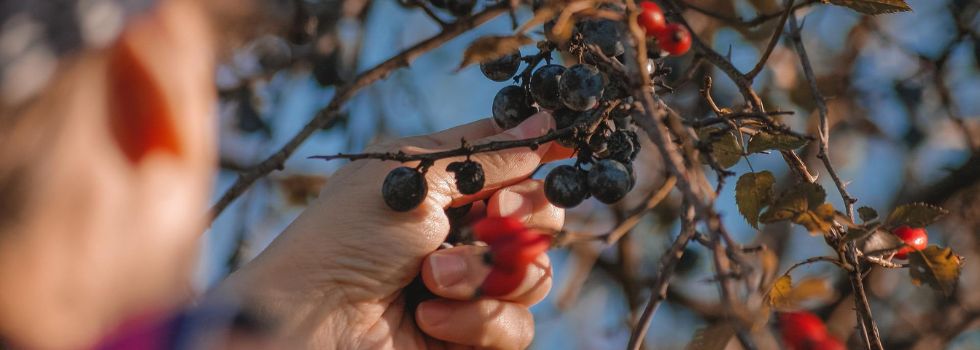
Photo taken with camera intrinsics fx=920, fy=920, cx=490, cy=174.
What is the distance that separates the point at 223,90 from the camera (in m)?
3.21

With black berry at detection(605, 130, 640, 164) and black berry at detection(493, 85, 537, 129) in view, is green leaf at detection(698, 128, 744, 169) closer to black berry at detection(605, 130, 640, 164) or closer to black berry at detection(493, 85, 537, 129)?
black berry at detection(605, 130, 640, 164)

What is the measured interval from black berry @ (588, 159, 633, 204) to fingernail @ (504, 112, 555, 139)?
196 mm

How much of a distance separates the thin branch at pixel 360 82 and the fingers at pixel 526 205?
1.08 feet

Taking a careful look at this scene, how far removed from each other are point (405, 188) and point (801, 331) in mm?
636

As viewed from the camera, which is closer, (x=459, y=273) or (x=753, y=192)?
(x=753, y=192)

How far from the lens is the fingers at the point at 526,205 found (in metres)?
1.71

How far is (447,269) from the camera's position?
1.63 m

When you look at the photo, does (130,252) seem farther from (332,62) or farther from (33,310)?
(332,62)

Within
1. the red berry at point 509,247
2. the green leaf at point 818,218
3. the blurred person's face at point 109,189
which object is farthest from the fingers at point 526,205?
the blurred person's face at point 109,189

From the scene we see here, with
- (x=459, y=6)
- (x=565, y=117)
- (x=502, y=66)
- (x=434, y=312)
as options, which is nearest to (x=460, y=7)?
(x=459, y=6)

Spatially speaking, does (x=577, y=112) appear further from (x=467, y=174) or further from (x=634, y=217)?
(x=634, y=217)

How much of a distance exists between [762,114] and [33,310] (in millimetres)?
845

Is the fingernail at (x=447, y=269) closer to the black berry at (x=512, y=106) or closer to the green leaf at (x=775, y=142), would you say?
the black berry at (x=512, y=106)

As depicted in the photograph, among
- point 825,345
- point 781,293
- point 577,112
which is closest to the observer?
point 825,345
